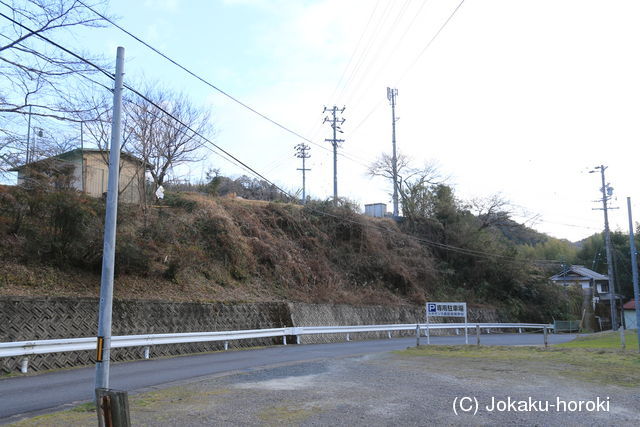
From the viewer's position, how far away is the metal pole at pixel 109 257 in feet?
25.9

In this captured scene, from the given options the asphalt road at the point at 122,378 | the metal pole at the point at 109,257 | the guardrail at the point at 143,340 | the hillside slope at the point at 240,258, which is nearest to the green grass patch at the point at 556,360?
the asphalt road at the point at 122,378

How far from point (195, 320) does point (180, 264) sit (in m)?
4.47

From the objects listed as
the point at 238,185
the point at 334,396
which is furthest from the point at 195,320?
the point at 238,185

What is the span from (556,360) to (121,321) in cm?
1476

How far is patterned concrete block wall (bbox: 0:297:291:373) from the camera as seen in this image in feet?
47.3

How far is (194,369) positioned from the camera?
14.3m

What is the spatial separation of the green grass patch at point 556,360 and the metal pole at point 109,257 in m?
10.2

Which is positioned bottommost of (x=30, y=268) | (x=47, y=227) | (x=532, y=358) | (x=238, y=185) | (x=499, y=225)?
(x=532, y=358)

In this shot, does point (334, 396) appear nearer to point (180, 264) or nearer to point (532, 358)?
point (532, 358)

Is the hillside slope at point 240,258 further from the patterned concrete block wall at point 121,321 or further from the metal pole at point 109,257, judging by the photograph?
the metal pole at point 109,257

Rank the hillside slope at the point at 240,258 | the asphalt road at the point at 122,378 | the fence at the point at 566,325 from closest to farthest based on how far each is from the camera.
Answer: the asphalt road at the point at 122,378
the hillside slope at the point at 240,258
the fence at the point at 566,325

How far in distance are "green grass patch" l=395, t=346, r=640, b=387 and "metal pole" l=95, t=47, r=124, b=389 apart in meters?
10.2

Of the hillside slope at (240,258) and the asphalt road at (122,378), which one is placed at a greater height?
the hillside slope at (240,258)

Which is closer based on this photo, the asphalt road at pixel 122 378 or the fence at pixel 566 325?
the asphalt road at pixel 122 378
